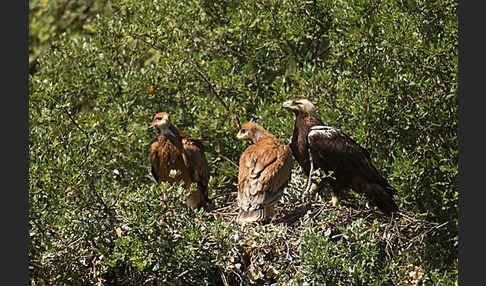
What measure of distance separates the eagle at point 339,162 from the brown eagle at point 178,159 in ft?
2.91

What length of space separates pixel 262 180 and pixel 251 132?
2.53 feet

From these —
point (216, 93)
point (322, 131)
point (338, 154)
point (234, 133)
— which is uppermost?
point (216, 93)

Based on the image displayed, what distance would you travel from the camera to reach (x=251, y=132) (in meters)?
6.17

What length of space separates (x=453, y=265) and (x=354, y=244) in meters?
1.84

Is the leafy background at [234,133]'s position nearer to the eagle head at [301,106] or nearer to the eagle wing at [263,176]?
the eagle wing at [263,176]

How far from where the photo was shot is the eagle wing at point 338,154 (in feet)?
18.7

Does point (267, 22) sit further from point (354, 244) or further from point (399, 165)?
point (354, 244)

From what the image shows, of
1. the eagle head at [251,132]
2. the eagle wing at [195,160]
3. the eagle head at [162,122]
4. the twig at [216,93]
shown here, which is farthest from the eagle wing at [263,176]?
the twig at [216,93]

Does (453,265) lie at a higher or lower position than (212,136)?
lower

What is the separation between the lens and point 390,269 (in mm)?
5141

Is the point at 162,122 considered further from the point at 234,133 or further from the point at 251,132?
the point at 234,133

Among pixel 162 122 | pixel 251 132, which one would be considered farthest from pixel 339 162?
pixel 162 122

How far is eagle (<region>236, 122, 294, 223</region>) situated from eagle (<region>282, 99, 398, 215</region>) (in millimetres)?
190

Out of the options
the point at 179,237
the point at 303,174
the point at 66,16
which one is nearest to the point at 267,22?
the point at 303,174
